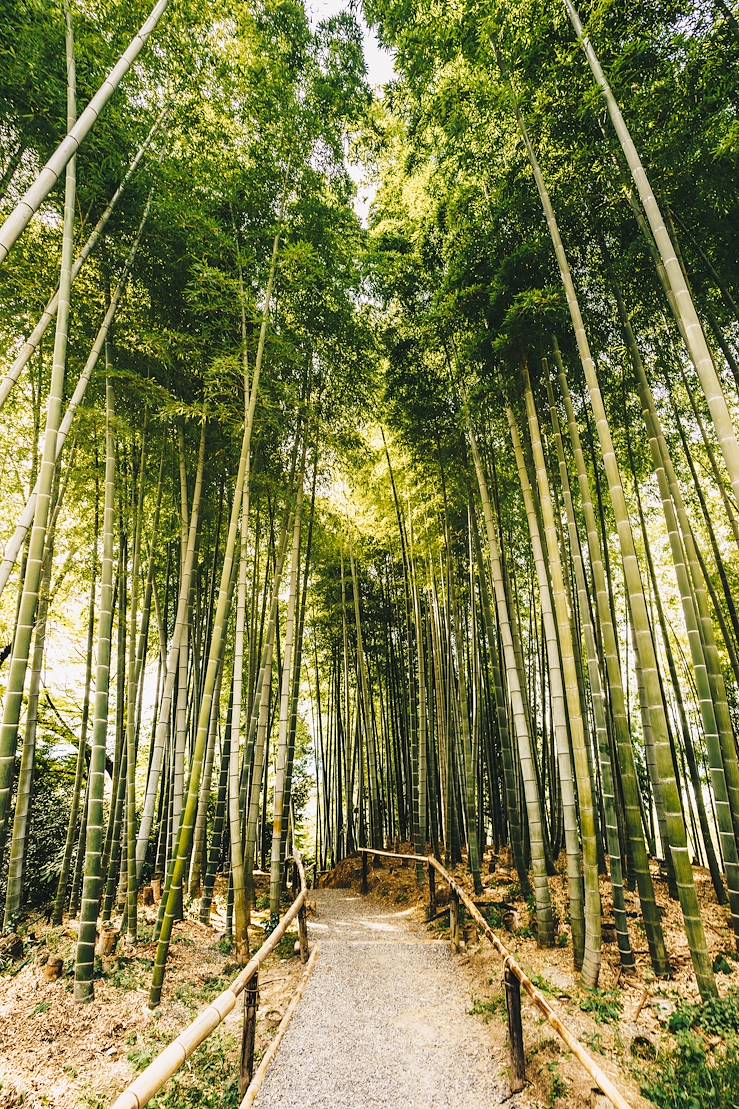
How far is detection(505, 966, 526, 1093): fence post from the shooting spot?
7.20 ft

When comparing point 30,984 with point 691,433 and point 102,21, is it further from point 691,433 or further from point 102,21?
point 691,433

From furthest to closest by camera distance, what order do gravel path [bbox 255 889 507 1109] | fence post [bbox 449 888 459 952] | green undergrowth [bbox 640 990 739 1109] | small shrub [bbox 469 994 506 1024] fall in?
1. fence post [bbox 449 888 459 952]
2. small shrub [bbox 469 994 506 1024]
3. gravel path [bbox 255 889 507 1109]
4. green undergrowth [bbox 640 990 739 1109]

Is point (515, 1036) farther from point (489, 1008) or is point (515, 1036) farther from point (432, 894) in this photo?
point (432, 894)

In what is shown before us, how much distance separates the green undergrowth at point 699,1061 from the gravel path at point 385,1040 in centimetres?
68

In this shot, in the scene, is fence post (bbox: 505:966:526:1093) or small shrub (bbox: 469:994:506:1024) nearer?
fence post (bbox: 505:966:526:1093)

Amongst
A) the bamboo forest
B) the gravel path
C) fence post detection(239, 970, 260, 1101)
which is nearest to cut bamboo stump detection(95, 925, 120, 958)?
the bamboo forest

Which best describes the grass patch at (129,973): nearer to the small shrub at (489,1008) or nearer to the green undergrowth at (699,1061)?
the small shrub at (489,1008)

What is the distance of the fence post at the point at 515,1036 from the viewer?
220cm

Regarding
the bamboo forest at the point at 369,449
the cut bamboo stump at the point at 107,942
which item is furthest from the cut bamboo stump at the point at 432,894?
the cut bamboo stump at the point at 107,942

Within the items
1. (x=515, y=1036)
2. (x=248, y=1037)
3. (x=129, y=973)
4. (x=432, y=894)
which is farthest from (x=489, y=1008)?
(x=129, y=973)

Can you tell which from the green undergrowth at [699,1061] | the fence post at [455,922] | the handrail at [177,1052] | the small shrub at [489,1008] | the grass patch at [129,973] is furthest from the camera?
the fence post at [455,922]

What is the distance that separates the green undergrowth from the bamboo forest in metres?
0.02

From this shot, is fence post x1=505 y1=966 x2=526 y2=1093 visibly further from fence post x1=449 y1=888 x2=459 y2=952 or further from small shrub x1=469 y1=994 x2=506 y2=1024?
fence post x1=449 y1=888 x2=459 y2=952

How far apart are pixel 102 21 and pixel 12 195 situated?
44.6 inches
